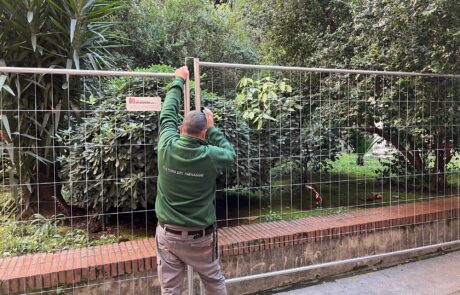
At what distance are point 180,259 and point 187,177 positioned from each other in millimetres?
652

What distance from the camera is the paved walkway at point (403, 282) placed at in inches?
167

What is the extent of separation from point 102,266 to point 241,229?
1571mm

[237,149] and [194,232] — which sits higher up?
[237,149]

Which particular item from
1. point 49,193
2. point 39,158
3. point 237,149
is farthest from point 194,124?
point 49,193

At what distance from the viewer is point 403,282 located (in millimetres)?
4430

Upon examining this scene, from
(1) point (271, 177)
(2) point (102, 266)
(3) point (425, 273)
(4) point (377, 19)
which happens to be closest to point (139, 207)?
(2) point (102, 266)

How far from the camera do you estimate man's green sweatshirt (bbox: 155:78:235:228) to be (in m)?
2.86

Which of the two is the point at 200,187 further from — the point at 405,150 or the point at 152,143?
the point at 405,150

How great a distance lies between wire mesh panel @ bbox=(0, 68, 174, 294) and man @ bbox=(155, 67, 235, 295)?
0.84 meters

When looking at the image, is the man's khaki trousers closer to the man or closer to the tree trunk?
the man

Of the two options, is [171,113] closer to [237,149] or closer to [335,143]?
[237,149]

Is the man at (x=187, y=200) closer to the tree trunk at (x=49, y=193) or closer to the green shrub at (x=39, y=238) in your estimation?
the green shrub at (x=39, y=238)

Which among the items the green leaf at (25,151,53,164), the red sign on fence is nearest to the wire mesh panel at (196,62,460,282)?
the red sign on fence

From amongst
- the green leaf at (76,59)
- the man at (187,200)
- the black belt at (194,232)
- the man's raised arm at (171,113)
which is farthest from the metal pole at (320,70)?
the green leaf at (76,59)
